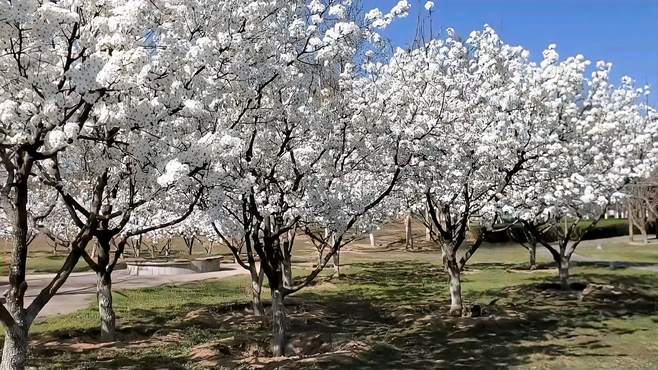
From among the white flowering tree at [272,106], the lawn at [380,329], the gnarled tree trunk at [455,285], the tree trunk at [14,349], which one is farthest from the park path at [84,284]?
the gnarled tree trunk at [455,285]

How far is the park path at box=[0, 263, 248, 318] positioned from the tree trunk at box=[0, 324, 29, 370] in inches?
503

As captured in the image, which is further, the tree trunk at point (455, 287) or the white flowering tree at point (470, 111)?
the tree trunk at point (455, 287)

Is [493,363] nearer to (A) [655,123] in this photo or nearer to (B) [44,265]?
(A) [655,123]

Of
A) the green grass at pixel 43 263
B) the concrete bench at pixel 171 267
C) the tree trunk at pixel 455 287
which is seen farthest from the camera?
the green grass at pixel 43 263

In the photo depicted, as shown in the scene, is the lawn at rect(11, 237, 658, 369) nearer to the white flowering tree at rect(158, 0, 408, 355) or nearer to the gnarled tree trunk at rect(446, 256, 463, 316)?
the gnarled tree trunk at rect(446, 256, 463, 316)

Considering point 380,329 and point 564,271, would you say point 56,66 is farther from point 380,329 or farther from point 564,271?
point 564,271

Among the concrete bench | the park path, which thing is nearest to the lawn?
the park path

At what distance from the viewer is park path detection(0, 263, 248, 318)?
23922mm

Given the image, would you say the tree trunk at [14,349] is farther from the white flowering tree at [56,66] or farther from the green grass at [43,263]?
the green grass at [43,263]

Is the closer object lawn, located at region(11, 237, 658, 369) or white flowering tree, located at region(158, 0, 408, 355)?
white flowering tree, located at region(158, 0, 408, 355)

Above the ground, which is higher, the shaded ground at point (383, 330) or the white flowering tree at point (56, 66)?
the white flowering tree at point (56, 66)

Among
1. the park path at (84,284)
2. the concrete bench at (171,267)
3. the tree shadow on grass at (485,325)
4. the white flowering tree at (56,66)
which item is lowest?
the tree shadow on grass at (485,325)

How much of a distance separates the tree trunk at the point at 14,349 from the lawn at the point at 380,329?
3979mm

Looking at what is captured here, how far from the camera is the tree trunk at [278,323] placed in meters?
14.2
